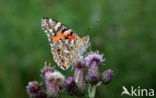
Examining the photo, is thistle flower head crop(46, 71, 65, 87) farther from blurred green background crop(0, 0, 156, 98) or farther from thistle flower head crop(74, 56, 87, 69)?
blurred green background crop(0, 0, 156, 98)

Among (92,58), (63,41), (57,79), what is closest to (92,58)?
(92,58)

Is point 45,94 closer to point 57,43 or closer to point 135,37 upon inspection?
point 57,43

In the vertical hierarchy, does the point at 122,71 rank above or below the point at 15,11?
below

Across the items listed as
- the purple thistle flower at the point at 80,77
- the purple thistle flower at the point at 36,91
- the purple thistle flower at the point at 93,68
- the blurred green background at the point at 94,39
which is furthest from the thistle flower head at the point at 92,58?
the blurred green background at the point at 94,39

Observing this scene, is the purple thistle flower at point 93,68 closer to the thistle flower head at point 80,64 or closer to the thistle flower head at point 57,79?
the thistle flower head at point 80,64

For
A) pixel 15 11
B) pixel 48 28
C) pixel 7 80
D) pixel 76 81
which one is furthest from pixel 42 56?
pixel 76 81
